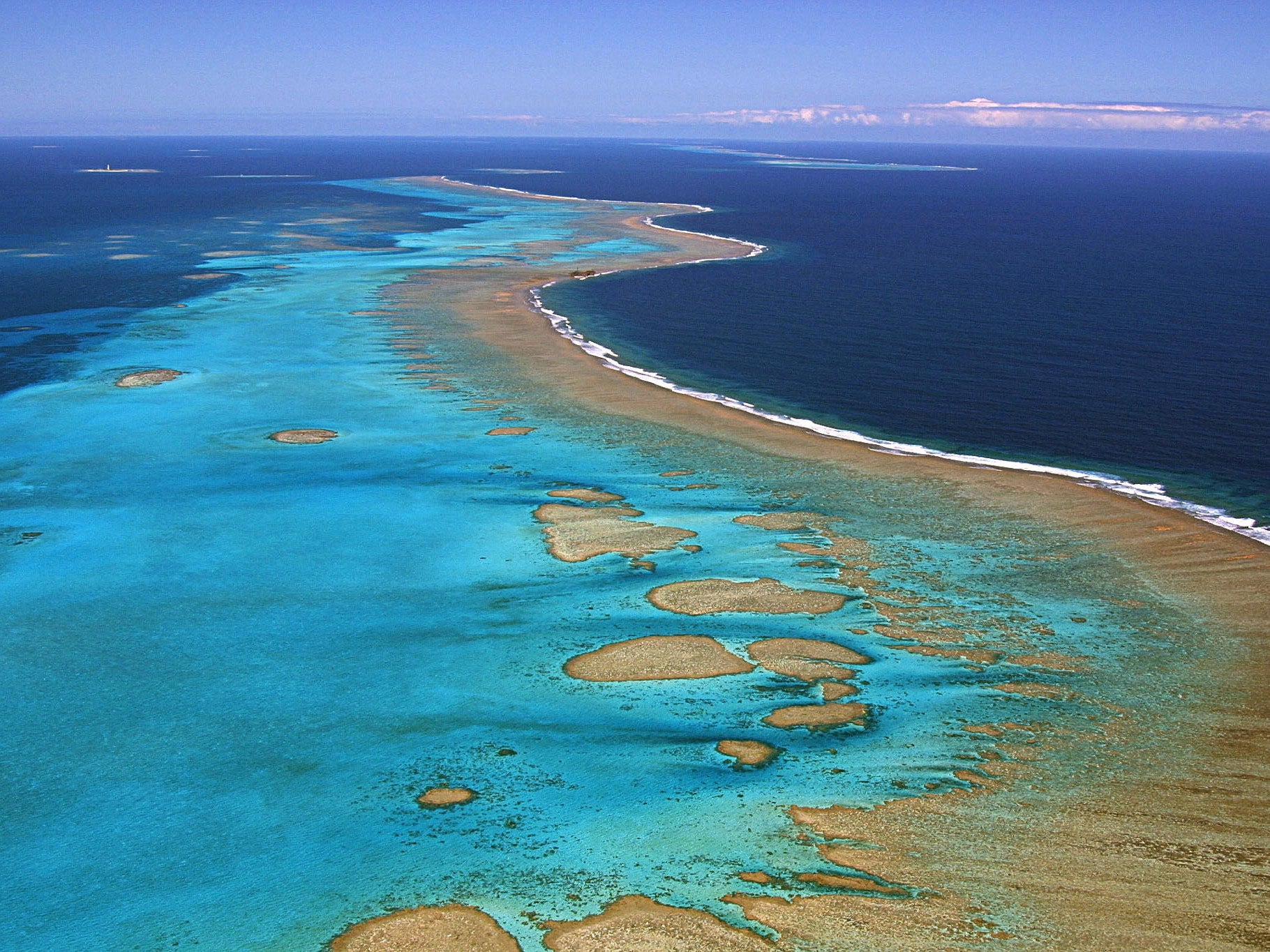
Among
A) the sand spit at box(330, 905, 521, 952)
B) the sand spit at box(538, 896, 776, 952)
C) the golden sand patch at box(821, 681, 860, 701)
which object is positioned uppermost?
the golden sand patch at box(821, 681, 860, 701)

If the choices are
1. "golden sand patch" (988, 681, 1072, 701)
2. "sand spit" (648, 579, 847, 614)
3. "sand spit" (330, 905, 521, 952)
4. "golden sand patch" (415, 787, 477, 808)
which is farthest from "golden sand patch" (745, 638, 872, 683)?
"sand spit" (330, 905, 521, 952)

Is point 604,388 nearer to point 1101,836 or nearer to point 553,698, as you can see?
point 553,698

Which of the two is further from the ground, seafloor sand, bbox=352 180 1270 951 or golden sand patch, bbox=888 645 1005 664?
golden sand patch, bbox=888 645 1005 664

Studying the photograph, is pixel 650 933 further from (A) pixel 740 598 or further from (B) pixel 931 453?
(B) pixel 931 453

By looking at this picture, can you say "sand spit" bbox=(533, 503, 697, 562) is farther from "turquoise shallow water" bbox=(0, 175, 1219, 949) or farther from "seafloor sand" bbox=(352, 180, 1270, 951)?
"seafloor sand" bbox=(352, 180, 1270, 951)

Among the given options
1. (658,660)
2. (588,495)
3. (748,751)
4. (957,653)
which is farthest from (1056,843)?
(588,495)

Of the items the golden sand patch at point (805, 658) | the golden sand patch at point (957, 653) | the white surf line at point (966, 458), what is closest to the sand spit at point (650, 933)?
the golden sand patch at point (805, 658)
